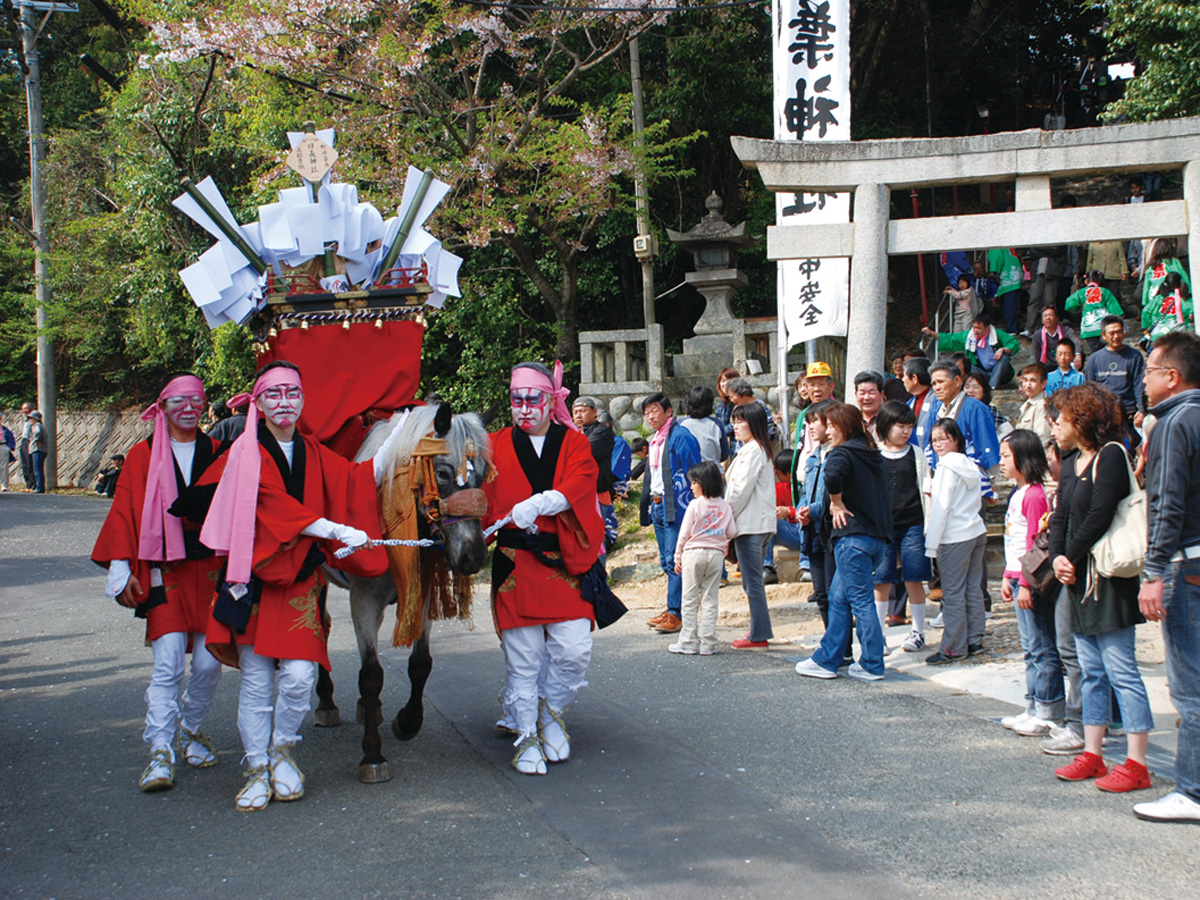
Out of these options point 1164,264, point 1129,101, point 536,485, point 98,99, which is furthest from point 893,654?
point 98,99

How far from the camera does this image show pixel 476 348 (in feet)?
60.1

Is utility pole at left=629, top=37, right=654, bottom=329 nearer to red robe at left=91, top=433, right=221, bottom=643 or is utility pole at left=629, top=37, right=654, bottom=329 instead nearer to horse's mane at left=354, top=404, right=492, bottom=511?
horse's mane at left=354, top=404, right=492, bottom=511

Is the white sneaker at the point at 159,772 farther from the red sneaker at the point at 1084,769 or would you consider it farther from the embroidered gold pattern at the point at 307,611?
the red sneaker at the point at 1084,769

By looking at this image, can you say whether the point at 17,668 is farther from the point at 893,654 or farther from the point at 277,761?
the point at 893,654

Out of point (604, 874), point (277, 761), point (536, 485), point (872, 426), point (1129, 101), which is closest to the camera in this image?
point (604, 874)

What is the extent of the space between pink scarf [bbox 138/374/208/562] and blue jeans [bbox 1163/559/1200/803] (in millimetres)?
4450

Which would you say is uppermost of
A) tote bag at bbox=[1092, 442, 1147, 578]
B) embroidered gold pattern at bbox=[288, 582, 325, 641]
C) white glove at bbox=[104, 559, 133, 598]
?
tote bag at bbox=[1092, 442, 1147, 578]

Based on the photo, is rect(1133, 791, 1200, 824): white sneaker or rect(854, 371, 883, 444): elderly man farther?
rect(854, 371, 883, 444): elderly man

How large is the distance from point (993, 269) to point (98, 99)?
2248cm

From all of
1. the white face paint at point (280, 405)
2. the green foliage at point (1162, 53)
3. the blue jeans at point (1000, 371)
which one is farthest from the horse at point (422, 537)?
the green foliage at point (1162, 53)

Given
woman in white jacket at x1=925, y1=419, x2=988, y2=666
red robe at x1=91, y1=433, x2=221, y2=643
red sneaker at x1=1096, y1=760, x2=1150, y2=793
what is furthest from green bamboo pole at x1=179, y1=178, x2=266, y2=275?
red sneaker at x1=1096, y1=760, x2=1150, y2=793

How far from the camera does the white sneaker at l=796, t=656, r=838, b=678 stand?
6457mm

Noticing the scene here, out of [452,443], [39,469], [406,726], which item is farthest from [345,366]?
[39,469]

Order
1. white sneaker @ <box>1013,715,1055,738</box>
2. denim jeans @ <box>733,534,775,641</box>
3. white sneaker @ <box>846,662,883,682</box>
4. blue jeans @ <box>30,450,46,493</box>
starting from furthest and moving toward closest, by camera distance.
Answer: blue jeans @ <box>30,450,46,493</box>
denim jeans @ <box>733,534,775,641</box>
white sneaker @ <box>846,662,883,682</box>
white sneaker @ <box>1013,715,1055,738</box>
